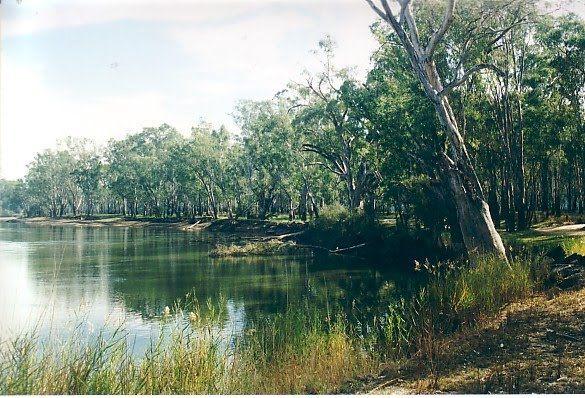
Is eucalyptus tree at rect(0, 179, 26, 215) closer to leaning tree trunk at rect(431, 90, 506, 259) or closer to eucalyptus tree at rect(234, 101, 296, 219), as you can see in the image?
eucalyptus tree at rect(234, 101, 296, 219)

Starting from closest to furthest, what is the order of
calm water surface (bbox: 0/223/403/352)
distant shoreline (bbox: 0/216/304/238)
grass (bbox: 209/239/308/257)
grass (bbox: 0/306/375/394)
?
grass (bbox: 0/306/375/394) < calm water surface (bbox: 0/223/403/352) < grass (bbox: 209/239/308/257) < distant shoreline (bbox: 0/216/304/238)

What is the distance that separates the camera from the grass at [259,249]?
2717 cm

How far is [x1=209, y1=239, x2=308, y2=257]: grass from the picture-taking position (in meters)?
27.2

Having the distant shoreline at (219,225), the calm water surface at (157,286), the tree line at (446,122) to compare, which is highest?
the tree line at (446,122)

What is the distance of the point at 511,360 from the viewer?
21.0 feet

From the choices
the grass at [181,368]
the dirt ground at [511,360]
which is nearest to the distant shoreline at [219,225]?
the dirt ground at [511,360]

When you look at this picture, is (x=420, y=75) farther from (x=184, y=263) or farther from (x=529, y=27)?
(x=184, y=263)

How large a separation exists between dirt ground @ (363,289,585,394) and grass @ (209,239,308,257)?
19803 mm

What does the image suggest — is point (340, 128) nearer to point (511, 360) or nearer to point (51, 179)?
point (511, 360)

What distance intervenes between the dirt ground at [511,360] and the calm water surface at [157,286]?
4503 mm

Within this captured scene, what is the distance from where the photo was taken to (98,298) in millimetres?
16078

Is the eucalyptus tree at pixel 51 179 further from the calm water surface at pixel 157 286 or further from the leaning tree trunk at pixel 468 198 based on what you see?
the leaning tree trunk at pixel 468 198

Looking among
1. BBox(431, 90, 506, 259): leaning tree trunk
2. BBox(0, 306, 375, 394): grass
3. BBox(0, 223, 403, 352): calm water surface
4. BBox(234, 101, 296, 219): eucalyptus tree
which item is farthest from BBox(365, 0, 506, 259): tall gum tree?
BBox(234, 101, 296, 219): eucalyptus tree

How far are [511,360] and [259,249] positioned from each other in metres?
22.6
